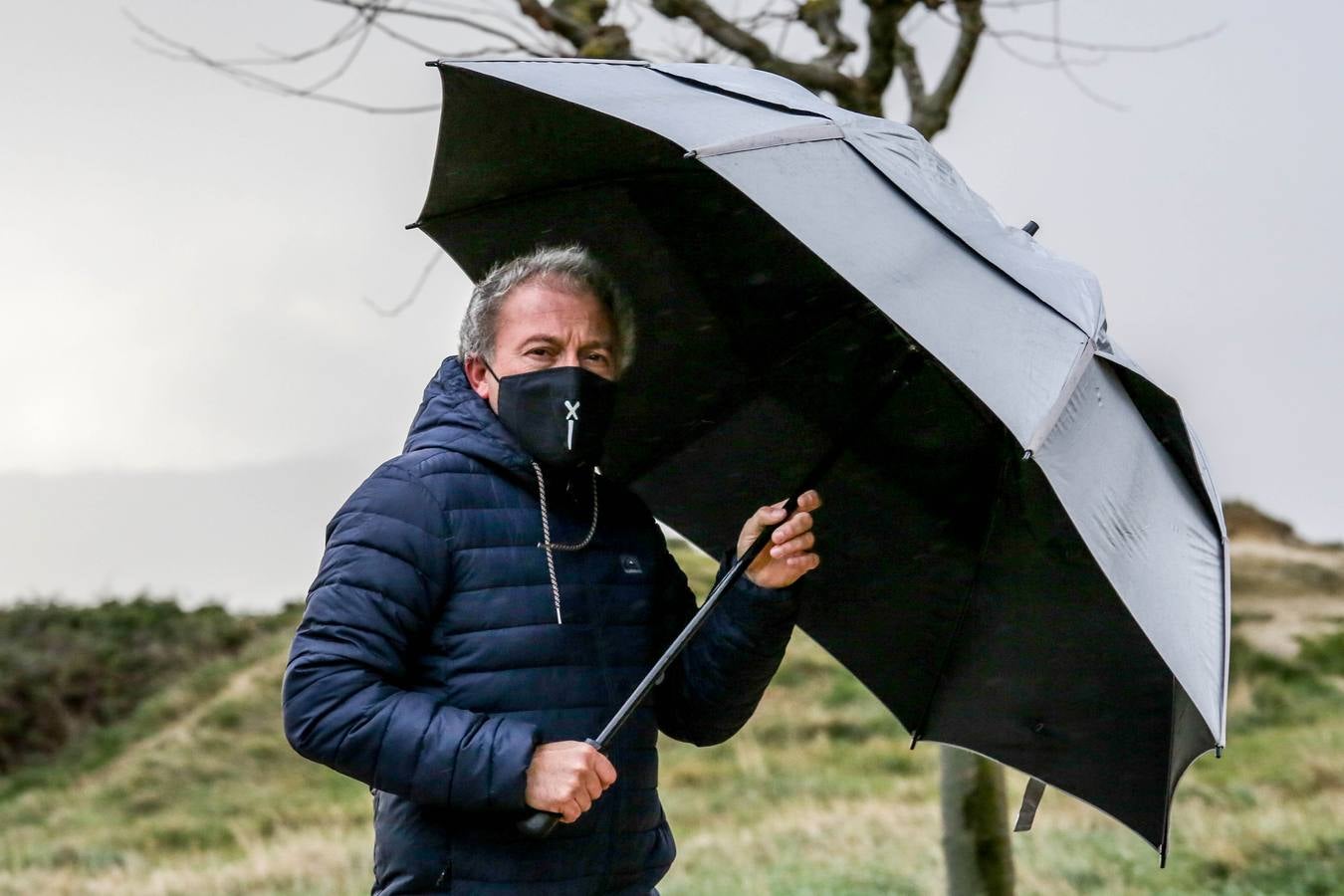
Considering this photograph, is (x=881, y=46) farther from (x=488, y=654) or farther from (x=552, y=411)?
(x=488, y=654)

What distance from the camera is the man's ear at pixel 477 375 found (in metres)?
2.65

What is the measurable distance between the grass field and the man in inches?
175

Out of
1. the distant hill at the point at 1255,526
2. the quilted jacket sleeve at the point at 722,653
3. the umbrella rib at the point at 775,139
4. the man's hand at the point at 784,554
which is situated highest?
the distant hill at the point at 1255,526

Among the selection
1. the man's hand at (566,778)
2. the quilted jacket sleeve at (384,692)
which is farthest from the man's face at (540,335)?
the man's hand at (566,778)

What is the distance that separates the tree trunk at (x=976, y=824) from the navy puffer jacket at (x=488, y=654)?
290 cm

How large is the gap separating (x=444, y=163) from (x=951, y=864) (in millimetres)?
3580

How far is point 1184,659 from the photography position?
2.42 metres

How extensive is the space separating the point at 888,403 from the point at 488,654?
1119mm

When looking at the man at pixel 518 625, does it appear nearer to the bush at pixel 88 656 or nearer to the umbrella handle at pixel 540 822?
the umbrella handle at pixel 540 822

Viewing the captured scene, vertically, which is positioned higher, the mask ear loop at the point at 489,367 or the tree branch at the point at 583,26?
the tree branch at the point at 583,26

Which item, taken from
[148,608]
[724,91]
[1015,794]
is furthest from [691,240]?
[148,608]

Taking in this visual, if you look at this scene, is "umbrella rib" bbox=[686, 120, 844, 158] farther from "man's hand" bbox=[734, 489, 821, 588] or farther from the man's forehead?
"man's hand" bbox=[734, 489, 821, 588]

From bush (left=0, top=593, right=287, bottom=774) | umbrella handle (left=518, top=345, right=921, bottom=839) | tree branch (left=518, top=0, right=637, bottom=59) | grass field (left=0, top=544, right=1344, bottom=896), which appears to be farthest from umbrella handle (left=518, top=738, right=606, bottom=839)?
bush (left=0, top=593, right=287, bottom=774)

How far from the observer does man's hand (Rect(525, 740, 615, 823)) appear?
7.58 feet
